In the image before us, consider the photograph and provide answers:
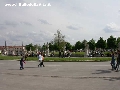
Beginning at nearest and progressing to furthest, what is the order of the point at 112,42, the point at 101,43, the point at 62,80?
the point at 62,80, the point at 112,42, the point at 101,43

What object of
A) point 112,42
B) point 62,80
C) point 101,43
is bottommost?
point 62,80

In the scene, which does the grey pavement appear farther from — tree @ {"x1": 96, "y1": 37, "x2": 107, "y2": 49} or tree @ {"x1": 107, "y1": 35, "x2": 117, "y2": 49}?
tree @ {"x1": 96, "y1": 37, "x2": 107, "y2": 49}

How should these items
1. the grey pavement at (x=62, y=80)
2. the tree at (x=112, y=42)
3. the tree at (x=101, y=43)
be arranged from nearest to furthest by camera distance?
the grey pavement at (x=62, y=80)
the tree at (x=112, y=42)
the tree at (x=101, y=43)

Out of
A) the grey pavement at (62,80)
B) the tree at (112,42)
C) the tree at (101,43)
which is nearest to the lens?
the grey pavement at (62,80)

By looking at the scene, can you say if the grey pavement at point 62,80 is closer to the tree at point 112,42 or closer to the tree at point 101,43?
the tree at point 112,42

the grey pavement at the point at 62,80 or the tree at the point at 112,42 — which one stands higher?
the tree at the point at 112,42

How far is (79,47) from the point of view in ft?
379

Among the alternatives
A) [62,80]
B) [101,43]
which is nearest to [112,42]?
[101,43]

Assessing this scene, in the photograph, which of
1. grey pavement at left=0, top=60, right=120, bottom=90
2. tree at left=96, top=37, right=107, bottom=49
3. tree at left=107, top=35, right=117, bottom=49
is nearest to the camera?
grey pavement at left=0, top=60, right=120, bottom=90

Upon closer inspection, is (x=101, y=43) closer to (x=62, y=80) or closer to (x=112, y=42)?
(x=112, y=42)

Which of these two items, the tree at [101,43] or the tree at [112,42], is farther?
the tree at [101,43]

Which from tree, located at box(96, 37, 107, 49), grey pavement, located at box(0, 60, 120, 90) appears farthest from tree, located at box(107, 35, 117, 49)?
grey pavement, located at box(0, 60, 120, 90)

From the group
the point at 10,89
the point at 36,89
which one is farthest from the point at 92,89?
the point at 10,89

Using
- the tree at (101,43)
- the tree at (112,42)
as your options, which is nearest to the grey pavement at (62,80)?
the tree at (112,42)
